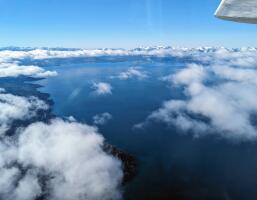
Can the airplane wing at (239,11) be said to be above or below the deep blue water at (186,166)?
above

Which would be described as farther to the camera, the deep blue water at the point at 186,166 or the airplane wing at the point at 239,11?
the deep blue water at the point at 186,166

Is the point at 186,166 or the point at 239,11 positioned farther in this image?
the point at 186,166

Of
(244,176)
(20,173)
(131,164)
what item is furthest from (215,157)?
(20,173)

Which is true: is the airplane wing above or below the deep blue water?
above

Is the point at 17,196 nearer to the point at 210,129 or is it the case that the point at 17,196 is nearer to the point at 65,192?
the point at 65,192

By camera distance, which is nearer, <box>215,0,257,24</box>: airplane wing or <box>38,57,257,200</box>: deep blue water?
<box>215,0,257,24</box>: airplane wing

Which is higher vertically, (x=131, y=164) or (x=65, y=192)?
(x=131, y=164)

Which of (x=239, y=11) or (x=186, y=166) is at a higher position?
(x=239, y=11)

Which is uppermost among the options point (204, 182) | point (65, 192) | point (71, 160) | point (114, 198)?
point (204, 182)
